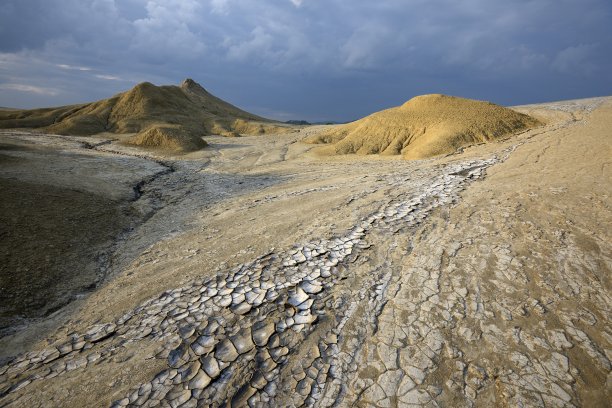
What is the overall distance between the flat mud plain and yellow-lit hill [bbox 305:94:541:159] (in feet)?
Result: 16.8

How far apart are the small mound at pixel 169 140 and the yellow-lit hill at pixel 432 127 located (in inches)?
290

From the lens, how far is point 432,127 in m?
13.4

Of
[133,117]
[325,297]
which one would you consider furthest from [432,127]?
[133,117]

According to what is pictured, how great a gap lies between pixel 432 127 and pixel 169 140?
1282cm

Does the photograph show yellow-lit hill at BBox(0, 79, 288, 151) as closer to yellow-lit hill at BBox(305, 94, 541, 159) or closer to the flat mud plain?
yellow-lit hill at BBox(305, 94, 541, 159)

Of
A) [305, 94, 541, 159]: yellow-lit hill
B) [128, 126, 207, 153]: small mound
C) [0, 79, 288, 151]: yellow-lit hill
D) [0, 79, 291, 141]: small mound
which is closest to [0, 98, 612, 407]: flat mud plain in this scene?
[305, 94, 541, 159]: yellow-lit hill

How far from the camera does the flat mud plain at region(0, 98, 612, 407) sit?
224cm

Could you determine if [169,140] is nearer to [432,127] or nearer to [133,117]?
[432,127]

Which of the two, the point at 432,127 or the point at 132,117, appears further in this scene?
the point at 132,117

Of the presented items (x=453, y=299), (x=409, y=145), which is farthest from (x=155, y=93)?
(x=453, y=299)

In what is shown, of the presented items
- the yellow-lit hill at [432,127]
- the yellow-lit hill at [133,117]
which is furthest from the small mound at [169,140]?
the yellow-lit hill at [432,127]

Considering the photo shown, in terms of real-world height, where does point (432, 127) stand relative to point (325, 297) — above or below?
above

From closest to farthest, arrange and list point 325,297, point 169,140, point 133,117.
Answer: point 325,297 < point 169,140 < point 133,117

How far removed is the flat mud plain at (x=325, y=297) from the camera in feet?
7.36
